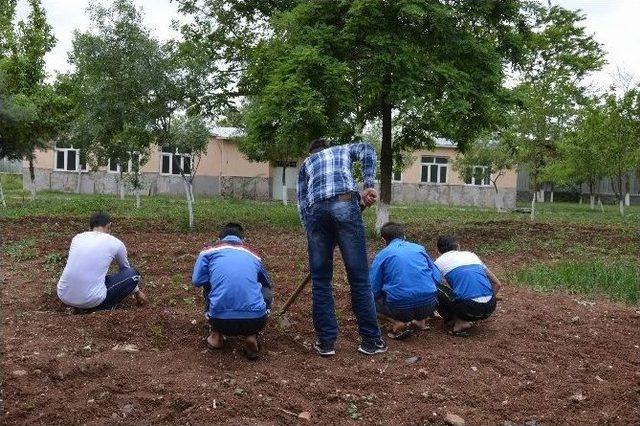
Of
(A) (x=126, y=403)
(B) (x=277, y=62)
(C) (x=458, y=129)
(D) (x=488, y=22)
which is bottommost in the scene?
(A) (x=126, y=403)

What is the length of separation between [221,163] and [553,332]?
29935mm

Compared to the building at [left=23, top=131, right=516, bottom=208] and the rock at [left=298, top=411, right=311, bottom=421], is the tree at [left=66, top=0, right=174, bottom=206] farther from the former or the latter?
the building at [left=23, top=131, right=516, bottom=208]

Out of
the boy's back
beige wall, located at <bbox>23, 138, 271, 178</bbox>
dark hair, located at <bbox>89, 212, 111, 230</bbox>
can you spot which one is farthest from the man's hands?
beige wall, located at <bbox>23, 138, 271, 178</bbox>

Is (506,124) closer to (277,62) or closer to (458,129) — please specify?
(458,129)

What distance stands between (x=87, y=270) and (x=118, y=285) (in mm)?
414

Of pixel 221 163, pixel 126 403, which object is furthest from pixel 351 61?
pixel 221 163

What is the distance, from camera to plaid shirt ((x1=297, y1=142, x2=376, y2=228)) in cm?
495

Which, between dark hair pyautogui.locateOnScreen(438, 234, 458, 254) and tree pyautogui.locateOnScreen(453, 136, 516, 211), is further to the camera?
tree pyautogui.locateOnScreen(453, 136, 516, 211)

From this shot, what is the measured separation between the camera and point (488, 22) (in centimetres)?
1294

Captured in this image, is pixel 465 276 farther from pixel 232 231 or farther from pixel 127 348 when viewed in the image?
pixel 127 348

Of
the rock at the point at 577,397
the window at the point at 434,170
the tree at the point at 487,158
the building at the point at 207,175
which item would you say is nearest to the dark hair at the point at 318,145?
the rock at the point at 577,397

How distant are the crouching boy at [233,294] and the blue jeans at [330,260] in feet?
1.51

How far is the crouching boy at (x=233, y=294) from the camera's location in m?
4.67

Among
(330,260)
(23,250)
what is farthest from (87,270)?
(23,250)
